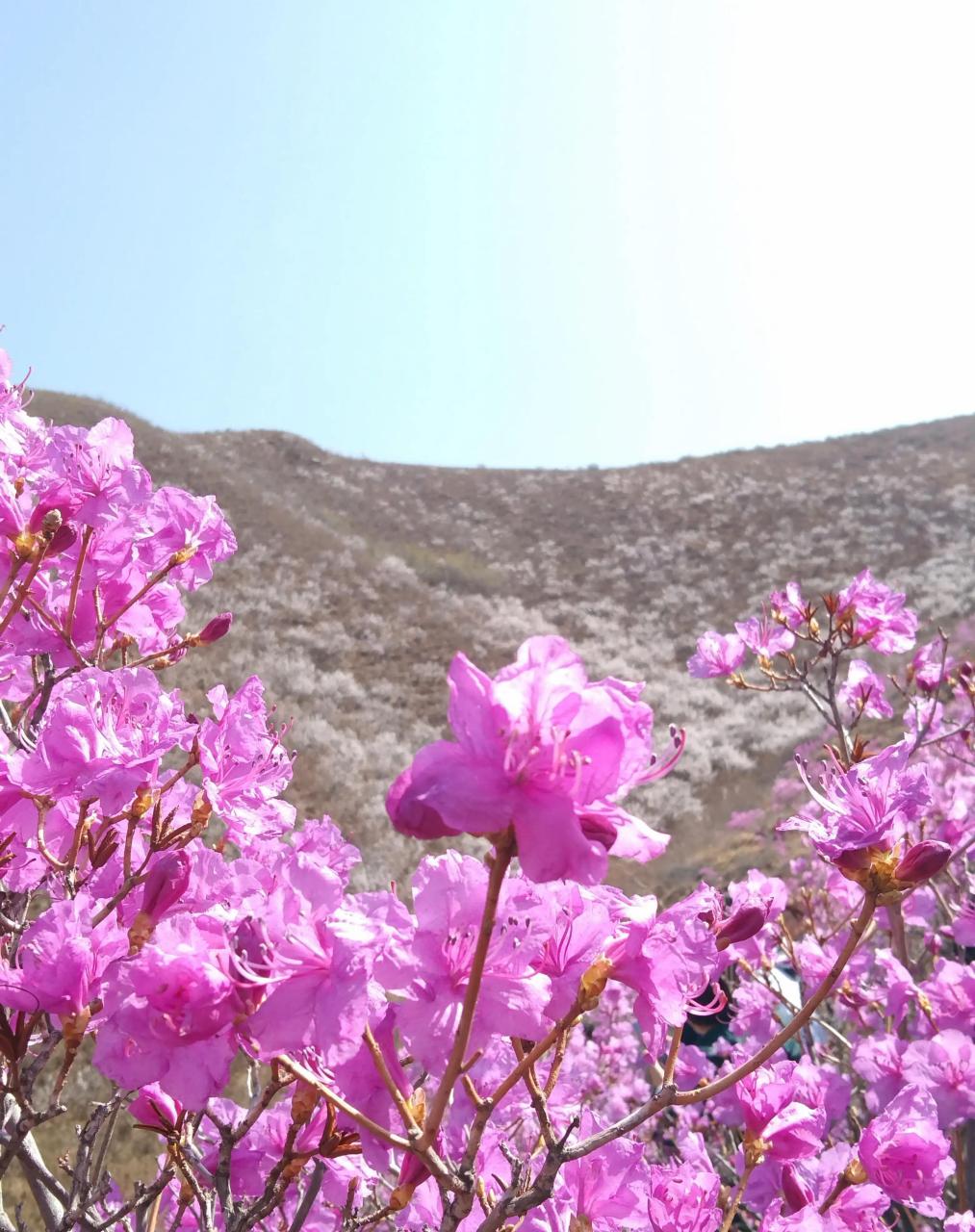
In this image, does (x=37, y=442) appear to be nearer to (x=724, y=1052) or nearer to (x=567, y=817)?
(x=567, y=817)

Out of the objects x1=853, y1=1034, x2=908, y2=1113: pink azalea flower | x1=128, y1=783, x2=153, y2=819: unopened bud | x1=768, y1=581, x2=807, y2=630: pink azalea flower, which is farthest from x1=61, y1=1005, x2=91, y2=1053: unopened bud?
x1=768, y1=581, x2=807, y2=630: pink azalea flower

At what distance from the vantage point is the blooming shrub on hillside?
116cm

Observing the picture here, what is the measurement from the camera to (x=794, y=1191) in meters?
2.00

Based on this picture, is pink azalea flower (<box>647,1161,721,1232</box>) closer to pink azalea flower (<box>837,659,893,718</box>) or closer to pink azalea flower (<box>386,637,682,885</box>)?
pink azalea flower (<box>386,637,682,885</box>)

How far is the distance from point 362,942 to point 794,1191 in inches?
56.8

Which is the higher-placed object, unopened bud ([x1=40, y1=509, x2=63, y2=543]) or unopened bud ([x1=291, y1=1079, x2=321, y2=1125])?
unopened bud ([x1=40, y1=509, x2=63, y2=543])

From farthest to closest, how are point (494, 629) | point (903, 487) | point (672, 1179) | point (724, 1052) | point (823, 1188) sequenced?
1. point (903, 487)
2. point (494, 629)
3. point (724, 1052)
4. point (823, 1188)
5. point (672, 1179)

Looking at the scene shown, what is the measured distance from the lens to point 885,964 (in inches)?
143

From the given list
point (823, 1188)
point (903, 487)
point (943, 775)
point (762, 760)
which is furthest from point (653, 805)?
point (903, 487)

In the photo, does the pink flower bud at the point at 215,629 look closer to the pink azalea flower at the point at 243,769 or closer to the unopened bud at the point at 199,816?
the pink azalea flower at the point at 243,769

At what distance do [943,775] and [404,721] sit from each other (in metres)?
11.3

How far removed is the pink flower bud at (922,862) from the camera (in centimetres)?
135

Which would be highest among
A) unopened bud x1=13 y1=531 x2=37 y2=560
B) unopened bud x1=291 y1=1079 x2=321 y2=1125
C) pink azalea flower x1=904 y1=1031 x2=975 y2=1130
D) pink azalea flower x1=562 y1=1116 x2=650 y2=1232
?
unopened bud x1=13 y1=531 x2=37 y2=560

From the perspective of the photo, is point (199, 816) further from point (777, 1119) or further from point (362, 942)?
point (777, 1119)
